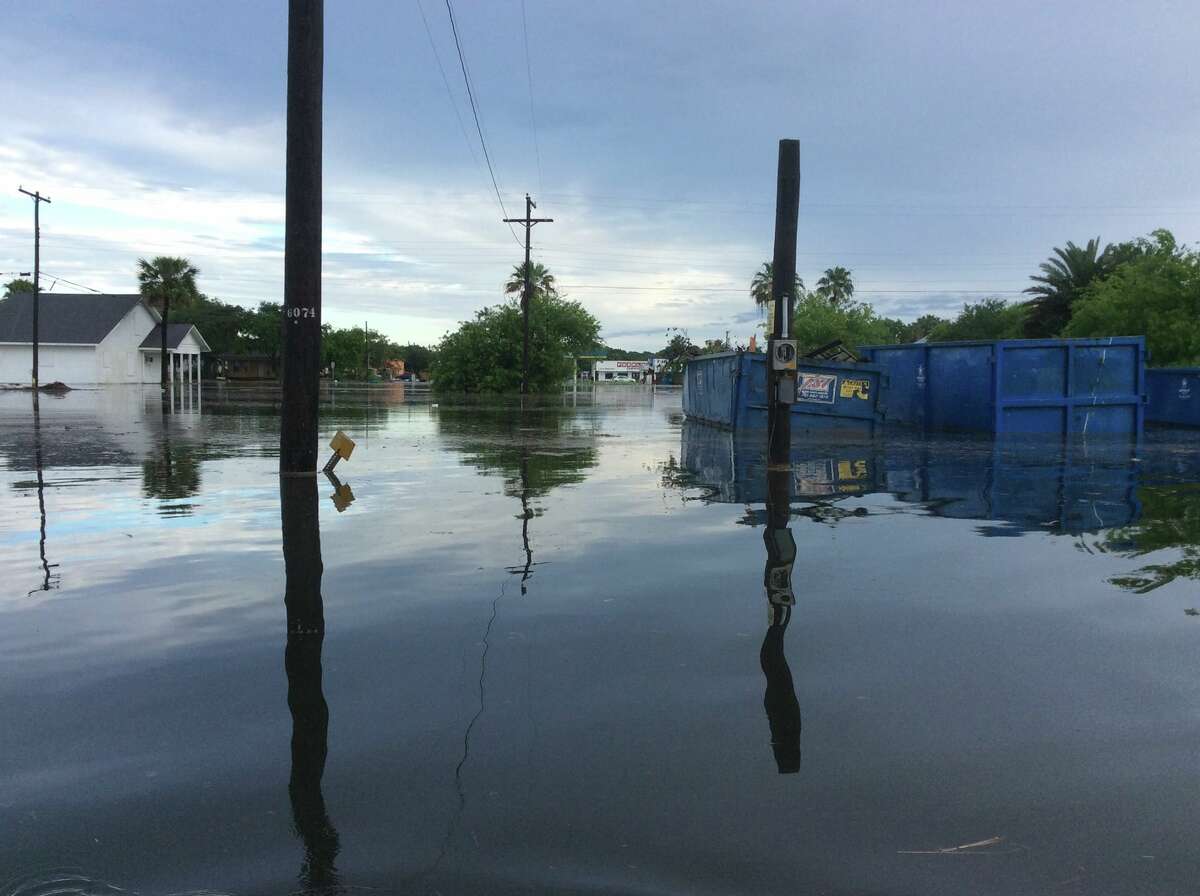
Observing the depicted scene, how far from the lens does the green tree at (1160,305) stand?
3600 cm

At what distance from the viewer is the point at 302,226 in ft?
36.0

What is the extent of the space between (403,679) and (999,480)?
31.9 ft

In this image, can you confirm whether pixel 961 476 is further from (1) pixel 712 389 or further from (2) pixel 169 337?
(2) pixel 169 337

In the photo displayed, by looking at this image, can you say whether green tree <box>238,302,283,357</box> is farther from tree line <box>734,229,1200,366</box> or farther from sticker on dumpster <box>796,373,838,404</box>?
sticker on dumpster <box>796,373,838,404</box>

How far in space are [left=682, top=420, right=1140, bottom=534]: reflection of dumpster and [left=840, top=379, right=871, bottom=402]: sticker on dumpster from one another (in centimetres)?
178

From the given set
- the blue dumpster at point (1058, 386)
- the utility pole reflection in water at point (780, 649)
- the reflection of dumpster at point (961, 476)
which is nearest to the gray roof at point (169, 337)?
the reflection of dumpster at point (961, 476)

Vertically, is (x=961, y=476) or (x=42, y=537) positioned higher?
(x=961, y=476)

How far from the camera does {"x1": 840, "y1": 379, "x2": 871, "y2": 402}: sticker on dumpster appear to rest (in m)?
20.9

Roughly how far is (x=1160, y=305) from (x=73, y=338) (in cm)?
5864

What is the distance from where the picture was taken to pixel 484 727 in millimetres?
3830

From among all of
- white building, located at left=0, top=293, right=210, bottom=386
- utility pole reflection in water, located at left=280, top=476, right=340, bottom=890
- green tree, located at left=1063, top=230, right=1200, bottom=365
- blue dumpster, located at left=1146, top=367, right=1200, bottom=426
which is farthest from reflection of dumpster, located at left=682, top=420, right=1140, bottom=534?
white building, located at left=0, top=293, right=210, bottom=386

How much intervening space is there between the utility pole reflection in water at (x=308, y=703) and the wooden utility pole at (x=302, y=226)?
3.22 metres

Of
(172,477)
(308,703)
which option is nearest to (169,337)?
(172,477)

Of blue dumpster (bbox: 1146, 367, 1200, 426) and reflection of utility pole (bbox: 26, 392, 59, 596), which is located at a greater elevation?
blue dumpster (bbox: 1146, 367, 1200, 426)
